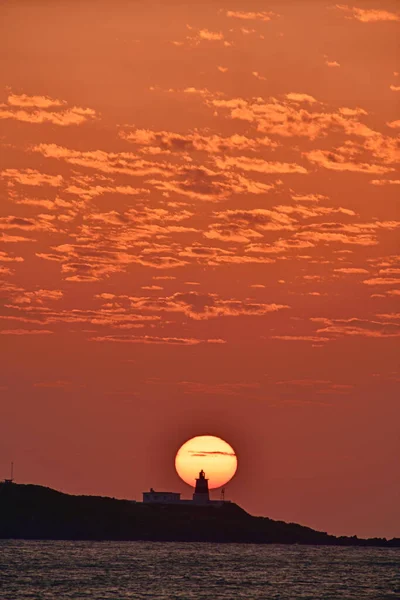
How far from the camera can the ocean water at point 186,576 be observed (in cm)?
11612

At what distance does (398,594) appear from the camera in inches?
4840

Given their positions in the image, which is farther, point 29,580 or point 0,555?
point 0,555

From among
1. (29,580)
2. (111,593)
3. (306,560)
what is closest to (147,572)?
(29,580)

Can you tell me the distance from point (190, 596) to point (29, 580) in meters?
21.5

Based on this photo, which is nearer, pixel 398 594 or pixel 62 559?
pixel 398 594

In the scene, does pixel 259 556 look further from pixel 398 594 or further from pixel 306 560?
pixel 398 594

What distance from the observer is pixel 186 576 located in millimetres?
138625

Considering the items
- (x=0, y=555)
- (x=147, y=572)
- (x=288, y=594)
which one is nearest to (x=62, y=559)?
(x=0, y=555)

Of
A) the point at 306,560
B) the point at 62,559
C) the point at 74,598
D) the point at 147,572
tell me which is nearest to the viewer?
the point at 74,598

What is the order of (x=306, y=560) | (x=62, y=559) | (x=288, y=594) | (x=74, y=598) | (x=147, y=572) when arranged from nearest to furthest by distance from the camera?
1. (x=74, y=598)
2. (x=288, y=594)
3. (x=147, y=572)
4. (x=62, y=559)
5. (x=306, y=560)

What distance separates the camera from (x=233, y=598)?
111938 millimetres

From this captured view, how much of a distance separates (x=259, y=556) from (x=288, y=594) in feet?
245

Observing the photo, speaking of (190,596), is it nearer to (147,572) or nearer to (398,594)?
(398,594)

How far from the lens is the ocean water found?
11612 cm
